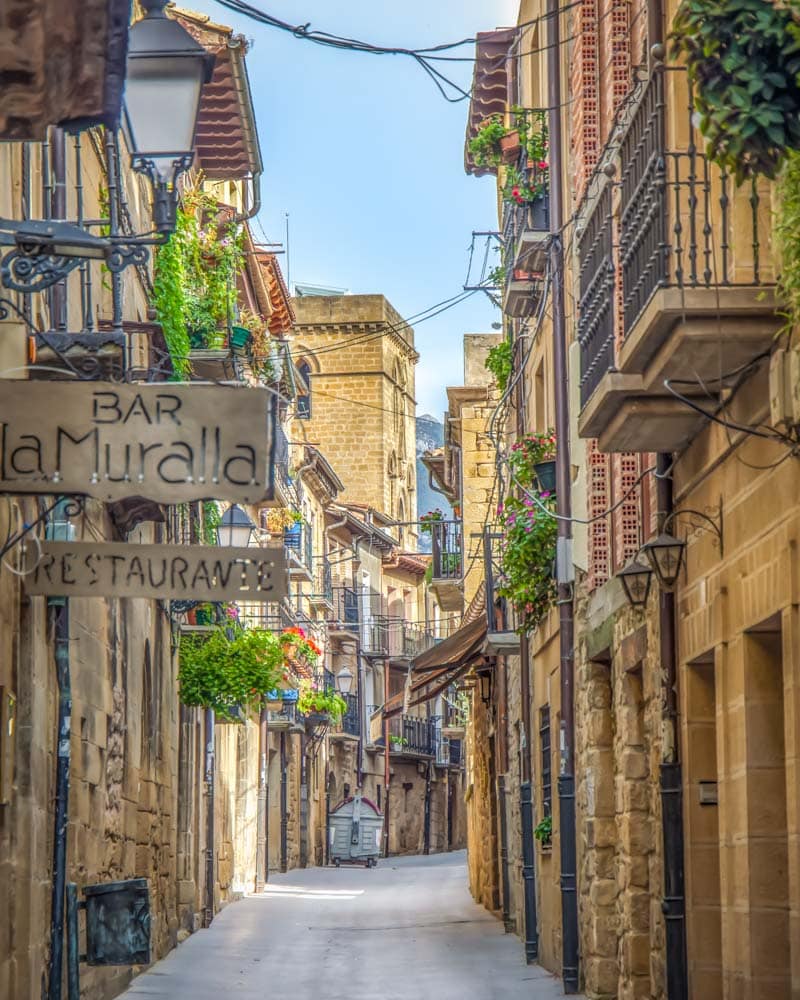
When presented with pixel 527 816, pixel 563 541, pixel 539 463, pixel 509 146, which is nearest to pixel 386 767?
pixel 527 816

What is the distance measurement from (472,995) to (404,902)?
15623 millimetres

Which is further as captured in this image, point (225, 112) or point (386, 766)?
point (386, 766)

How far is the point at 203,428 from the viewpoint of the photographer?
23.8ft

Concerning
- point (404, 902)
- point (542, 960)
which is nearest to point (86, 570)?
point (542, 960)

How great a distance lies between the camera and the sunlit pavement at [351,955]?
55.4ft

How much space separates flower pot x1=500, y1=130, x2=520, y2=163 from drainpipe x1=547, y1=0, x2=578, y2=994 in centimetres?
231

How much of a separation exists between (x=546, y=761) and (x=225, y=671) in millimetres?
5411

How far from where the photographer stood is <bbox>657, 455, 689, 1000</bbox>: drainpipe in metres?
11.3

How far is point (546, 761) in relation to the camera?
63.9 ft

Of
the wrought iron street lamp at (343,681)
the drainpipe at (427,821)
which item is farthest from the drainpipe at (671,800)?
the drainpipe at (427,821)

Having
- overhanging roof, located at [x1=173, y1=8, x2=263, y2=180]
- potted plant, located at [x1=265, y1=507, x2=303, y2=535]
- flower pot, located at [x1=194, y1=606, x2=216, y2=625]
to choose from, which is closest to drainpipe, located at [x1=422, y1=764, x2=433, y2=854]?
potted plant, located at [x1=265, y1=507, x2=303, y2=535]

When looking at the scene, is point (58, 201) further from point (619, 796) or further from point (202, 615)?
point (202, 615)

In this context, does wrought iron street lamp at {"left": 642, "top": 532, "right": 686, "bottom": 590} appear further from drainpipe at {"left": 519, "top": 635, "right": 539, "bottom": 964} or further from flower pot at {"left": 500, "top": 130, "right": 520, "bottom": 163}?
flower pot at {"left": 500, "top": 130, "right": 520, "bottom": 163}

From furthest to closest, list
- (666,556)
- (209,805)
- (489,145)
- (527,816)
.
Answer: (209,805), (527,816), (489,145), (666,556)
